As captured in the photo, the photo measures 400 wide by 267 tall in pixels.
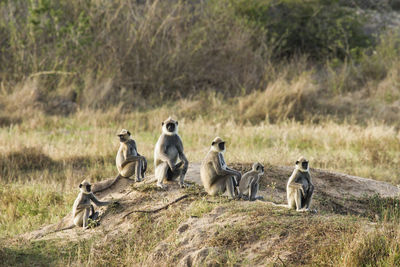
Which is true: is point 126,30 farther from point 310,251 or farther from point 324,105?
point 310,251

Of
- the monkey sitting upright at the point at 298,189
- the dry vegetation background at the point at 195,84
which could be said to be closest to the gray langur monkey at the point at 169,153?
the monkey sitting upright at the point at 298,189

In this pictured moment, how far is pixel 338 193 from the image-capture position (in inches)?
320

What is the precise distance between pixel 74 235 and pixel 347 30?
16510 millimetres

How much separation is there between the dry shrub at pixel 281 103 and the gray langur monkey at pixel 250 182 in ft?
27.6

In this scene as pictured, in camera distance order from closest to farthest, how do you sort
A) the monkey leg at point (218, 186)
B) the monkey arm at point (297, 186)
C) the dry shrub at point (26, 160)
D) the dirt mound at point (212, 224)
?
the dirt mound at point (212, 224), the monkey arm at point (297, 186), the monkey leg at point (218, 186), the dry shrub at point (26, 160)

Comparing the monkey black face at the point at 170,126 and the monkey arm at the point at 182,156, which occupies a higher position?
the monkey black face at the point at 170,126

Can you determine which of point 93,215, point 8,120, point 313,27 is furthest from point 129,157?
point 313,27

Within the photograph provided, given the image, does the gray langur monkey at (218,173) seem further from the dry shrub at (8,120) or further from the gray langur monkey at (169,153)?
the dry shrub at (8,120)

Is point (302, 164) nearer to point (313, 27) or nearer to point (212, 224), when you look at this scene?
point (212, 224)

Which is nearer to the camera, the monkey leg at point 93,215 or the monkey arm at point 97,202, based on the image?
the monkey arm at point 97,202

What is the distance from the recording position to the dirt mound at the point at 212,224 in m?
5.43

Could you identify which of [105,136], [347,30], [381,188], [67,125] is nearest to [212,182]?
[381,188]

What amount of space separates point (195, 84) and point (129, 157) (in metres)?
11.1

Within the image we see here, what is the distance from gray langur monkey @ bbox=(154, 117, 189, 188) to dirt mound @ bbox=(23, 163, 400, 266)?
0.22 m
